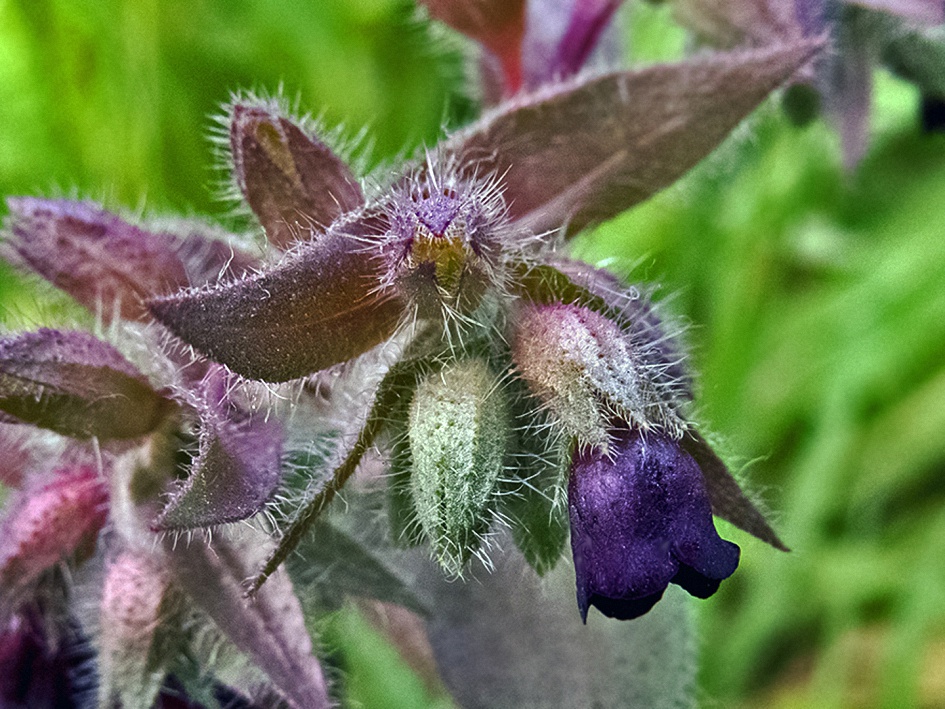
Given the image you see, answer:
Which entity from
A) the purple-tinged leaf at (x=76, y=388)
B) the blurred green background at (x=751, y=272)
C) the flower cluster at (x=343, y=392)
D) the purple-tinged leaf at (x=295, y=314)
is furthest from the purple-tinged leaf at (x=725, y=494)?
the blurred green background at (x=751, y=272)

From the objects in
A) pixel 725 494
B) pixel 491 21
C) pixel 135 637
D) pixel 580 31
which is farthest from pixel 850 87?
pixel 135 637

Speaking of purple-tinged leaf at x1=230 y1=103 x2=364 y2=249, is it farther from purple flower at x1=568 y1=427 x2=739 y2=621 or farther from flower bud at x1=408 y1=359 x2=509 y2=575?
purple flower at x1=568 y1=427 x2=739 y2=621

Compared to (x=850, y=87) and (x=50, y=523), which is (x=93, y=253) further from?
(x=850, y=87)

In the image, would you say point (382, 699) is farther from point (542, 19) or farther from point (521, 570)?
point (542, 19)

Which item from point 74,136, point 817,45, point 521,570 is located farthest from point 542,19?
point 74,136

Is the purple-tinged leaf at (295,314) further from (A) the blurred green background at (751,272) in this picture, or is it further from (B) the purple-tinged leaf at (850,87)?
(A) the blurred green background at (751,272)

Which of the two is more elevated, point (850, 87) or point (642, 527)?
point (850, 87)
